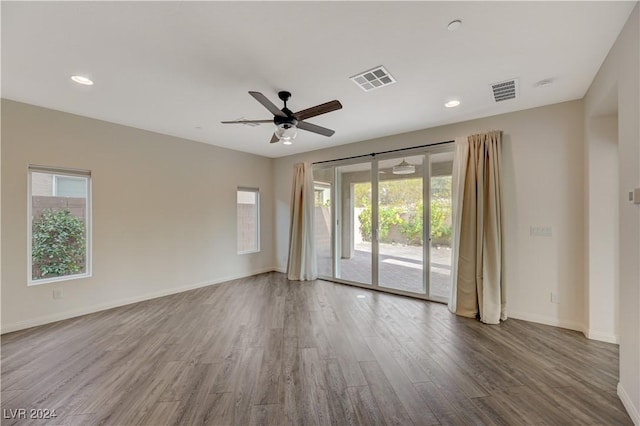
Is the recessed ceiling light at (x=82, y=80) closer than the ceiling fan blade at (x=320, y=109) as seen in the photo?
No

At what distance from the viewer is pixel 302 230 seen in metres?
5.53

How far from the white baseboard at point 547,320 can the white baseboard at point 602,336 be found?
169 mm

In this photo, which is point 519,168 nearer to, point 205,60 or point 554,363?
point 554,363

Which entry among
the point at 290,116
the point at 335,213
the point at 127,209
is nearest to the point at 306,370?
the point at 290,116

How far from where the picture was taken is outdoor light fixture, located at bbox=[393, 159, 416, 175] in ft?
14.3

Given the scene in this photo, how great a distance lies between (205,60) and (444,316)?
4.06 meters

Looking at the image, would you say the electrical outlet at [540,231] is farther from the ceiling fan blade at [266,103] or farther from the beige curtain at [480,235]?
the ceiling fan blade at [266,103]

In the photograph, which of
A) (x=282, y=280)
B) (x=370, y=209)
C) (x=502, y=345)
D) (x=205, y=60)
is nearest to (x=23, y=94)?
(x=205, y=60)

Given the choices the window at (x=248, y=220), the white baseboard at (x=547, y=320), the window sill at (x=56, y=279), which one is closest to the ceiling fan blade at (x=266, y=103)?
the window at (x=248, y=220)

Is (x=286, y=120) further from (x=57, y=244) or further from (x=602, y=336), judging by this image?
(x=602, y=336)

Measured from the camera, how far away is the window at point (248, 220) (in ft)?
18.9

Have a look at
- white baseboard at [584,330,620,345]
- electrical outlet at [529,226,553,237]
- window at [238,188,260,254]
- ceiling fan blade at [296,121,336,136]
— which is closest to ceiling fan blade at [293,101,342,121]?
ceiling fan blade at [296,121,336,136]

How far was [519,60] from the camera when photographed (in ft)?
7.50

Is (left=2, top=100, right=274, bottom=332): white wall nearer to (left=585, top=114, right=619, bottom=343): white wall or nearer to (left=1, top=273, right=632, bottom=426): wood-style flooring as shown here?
(left=1, top=273, right=632, bottom=426): wood-style flooring
